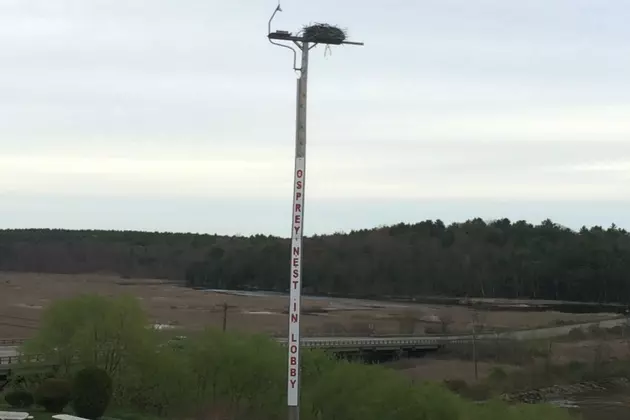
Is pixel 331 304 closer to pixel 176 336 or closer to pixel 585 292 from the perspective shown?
pixel 585 292

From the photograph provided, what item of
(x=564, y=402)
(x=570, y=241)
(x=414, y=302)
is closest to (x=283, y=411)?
(x=564, y=402)

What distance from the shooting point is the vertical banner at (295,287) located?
13.7 meters

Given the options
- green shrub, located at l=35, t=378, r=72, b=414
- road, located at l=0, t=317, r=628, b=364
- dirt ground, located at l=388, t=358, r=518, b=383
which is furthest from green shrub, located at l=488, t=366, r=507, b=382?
green shrub, located at l=35, t=378, r=72, b=414

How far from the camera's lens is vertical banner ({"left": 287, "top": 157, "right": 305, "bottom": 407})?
1374 cm

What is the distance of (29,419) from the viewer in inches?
788

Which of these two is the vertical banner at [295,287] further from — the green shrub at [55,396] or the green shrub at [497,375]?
the green shrub at [497,375]

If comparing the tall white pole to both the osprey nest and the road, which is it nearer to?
the osprey nest

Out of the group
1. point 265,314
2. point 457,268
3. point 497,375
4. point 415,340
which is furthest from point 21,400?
point 457,268

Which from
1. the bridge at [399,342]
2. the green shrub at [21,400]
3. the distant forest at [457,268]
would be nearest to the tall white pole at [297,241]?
the green shrub at [21,400]

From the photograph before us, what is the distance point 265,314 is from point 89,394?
88605 mm

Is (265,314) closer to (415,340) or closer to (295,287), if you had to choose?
(415,340)

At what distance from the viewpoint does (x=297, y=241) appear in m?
13.9

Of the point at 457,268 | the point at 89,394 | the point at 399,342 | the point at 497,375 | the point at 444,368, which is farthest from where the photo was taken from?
the point at 457,268

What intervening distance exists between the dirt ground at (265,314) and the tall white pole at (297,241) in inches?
2462
